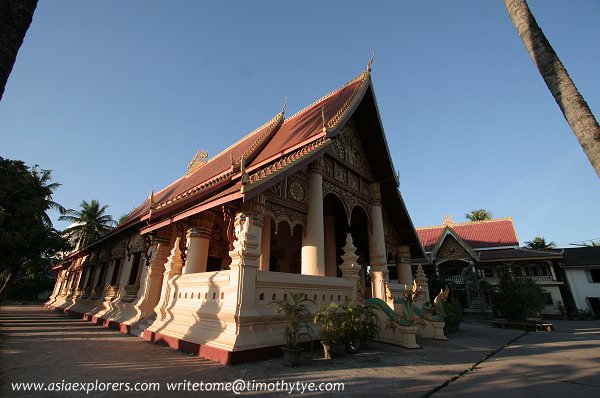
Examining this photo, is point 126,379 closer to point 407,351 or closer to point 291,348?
point 291,348

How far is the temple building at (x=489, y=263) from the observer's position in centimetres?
2008

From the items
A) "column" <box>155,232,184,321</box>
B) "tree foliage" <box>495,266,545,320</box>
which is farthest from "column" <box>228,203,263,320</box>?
"tree foliage" <box>495,266,545,320</box>

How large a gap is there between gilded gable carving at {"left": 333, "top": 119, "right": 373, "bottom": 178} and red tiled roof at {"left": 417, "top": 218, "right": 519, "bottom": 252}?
15.4 m

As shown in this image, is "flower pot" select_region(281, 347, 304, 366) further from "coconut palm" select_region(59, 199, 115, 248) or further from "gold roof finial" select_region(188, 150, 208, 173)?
"coconut palm" select_region(59, 199, 115, 248)

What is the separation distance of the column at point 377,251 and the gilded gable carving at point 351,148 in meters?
0.90

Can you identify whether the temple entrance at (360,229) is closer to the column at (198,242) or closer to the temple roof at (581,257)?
the column at (198,242)

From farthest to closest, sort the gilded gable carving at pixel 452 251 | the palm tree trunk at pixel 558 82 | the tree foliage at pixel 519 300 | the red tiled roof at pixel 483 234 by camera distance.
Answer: the red tiled roof at pixel 483 234 → the gilded gable carving at pixel 452 251 → the tree foliage at pixel 519 300 → the palm tree trunk at pixel 558 82

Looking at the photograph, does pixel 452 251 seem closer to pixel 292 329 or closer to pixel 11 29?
pixel 292 329

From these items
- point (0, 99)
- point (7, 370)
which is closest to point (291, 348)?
point (7, 370)

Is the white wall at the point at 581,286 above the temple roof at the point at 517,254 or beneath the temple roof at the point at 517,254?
beneath

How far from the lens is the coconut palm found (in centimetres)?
2864

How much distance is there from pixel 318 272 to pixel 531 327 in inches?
459

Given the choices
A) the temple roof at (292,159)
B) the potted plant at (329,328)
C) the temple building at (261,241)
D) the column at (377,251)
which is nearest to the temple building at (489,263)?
the temple roof at (292,159)

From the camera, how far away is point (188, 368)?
14.0 feet
